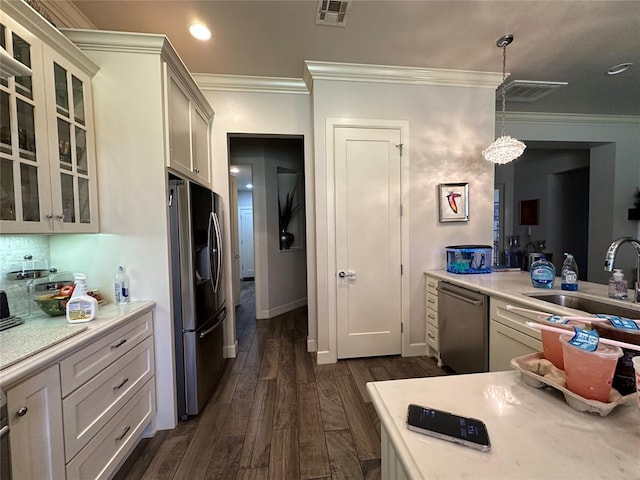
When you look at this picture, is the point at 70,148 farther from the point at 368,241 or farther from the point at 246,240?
the point at 246,240

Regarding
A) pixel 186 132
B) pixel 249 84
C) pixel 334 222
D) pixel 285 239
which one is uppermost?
pixel 249 84

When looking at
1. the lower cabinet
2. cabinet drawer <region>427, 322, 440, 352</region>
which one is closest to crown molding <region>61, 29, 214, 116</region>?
the lower cabinet

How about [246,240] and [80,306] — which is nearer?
[80,306]

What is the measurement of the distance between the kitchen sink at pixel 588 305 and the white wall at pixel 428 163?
110 cm

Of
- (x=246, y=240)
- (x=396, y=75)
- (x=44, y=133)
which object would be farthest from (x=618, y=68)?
(x=246, y=240)

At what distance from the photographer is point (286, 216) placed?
15.5 feet

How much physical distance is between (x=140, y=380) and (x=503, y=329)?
7.81 ft

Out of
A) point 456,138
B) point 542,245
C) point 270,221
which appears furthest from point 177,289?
point 542,245

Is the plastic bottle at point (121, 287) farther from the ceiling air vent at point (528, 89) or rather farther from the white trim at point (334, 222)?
the ceiling air vent at point (528, 89)

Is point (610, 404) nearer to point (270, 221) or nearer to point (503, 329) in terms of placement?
point (503, 329)

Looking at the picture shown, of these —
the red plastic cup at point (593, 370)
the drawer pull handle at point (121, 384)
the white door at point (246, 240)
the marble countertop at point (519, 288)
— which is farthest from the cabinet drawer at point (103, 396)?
the white door at point (246, 240)

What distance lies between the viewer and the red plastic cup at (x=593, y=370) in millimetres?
688

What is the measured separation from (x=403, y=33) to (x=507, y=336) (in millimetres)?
2410

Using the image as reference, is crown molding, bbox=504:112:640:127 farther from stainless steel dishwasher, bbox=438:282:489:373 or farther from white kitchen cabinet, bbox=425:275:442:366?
stainless steel dishwasher, bbox=438:282:489:373
